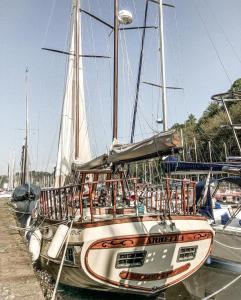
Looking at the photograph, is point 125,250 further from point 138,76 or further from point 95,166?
point 138,76

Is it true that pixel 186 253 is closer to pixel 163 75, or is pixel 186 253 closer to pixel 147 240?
pixel 147 240

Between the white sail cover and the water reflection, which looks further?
the white sail cover

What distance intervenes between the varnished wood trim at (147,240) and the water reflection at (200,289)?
1.64 metres

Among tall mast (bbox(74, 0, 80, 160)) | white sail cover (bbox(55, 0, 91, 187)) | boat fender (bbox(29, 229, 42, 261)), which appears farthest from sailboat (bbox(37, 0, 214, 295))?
tall mast (bbox(74, 0, 80, 160))

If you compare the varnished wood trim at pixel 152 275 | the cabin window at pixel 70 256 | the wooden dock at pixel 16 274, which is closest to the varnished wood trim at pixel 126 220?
the cabin window at pixel 70 256

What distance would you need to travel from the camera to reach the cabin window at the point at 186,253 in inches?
319

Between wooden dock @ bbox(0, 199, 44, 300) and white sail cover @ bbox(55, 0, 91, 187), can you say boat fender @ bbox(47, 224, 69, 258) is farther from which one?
white sail cover @ bbox(55, 0, 91, 187)

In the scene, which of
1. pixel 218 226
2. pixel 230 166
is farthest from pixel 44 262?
pixel 230 166

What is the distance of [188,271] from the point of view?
332 inches

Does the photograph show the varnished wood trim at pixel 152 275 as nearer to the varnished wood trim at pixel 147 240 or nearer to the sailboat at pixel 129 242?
the sailboat at pixel 129 242

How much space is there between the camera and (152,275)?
308 inches

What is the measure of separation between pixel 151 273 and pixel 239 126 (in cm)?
384

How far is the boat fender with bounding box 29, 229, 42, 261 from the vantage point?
9.46 metres

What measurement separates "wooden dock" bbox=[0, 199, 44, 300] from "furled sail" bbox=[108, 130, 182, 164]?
3.10 m
